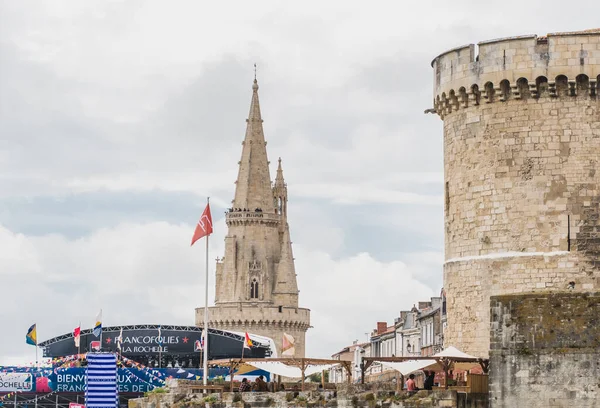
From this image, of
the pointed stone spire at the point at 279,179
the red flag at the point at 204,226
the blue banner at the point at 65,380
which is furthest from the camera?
the pointed stone spire at the point at 279,179

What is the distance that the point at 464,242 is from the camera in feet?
135

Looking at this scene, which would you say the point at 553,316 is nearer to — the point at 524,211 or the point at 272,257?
the point at 524,211

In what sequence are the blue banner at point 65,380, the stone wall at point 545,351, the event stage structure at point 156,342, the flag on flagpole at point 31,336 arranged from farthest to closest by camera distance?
1. the event stage structure at point 156,342
2. the flag on flagpole at point 31,336
3. the blue banner at point 65,380
4. the stone wall at point 545,351

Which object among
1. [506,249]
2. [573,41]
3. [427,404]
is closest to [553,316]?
[427,404]

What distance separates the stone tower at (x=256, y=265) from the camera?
125 m

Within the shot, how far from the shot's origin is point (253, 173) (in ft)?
409

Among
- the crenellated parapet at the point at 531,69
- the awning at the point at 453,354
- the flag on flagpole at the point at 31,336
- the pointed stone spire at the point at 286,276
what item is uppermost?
the pointed stone spire at the point at 286,276

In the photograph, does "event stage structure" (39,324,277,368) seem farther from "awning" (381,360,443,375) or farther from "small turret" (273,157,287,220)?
"awning" (381,360,443,375)

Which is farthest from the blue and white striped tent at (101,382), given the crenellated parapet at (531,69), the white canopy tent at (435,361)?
the crenellated parapet at (531,69)

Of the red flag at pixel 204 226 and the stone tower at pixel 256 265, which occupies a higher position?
the stone tower at pixel 256 265

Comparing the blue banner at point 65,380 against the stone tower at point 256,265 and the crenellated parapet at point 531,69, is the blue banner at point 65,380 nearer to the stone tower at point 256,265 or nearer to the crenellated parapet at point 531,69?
the crenellated parapet at point 531,69

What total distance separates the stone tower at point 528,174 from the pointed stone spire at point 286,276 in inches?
3386

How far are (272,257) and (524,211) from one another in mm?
88590

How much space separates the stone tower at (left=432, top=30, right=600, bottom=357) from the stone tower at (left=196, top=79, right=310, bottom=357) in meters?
83.6
